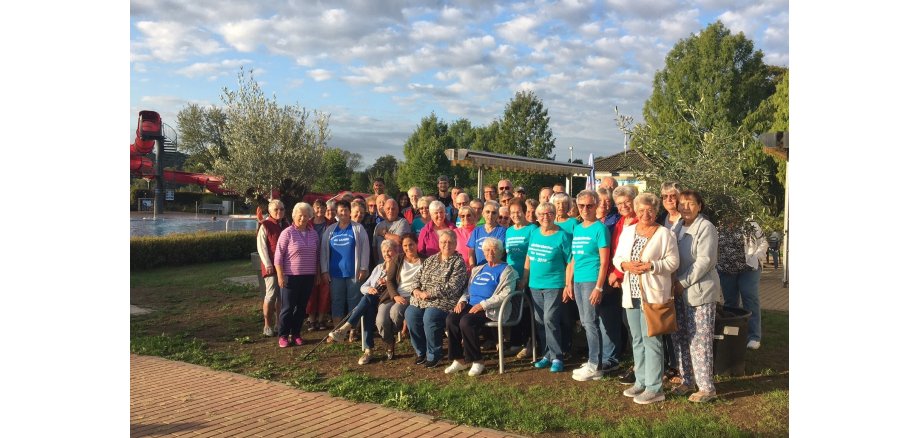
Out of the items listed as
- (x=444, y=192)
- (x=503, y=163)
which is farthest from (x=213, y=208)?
(x=444, y=192)

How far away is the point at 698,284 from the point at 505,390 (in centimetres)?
180

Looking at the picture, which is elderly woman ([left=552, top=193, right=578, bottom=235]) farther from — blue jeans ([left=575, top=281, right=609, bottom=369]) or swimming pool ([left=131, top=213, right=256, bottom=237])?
swimming pool ([left=131, top=213, right=256, bottom=237])

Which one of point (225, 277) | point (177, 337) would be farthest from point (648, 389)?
point (225, 277)

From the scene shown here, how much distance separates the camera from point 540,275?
614 cm

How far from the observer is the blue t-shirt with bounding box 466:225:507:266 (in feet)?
22.1

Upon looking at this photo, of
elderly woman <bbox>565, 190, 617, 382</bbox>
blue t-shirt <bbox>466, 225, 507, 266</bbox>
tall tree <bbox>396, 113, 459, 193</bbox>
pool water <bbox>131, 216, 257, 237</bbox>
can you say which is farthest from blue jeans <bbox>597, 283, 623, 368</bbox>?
tall tree <bbox>396, 113, 459, 193</bbox>

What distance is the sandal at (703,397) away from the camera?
514 cm

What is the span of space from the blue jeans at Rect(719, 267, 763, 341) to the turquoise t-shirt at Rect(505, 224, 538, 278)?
2095 millimetres

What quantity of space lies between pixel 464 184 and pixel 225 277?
36.1m

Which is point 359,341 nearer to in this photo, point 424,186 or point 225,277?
point 225,277

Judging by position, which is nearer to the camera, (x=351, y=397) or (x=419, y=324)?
(x=351, y=397)

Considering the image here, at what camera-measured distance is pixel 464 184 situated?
4938 cm

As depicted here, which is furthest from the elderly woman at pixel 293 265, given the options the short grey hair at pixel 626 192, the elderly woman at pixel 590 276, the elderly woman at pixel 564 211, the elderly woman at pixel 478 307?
the short grey hair at pixel 626 192

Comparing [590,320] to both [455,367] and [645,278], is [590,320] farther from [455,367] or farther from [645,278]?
[455,367]
